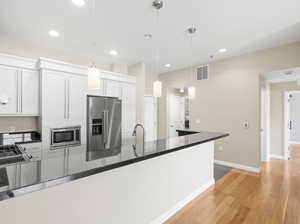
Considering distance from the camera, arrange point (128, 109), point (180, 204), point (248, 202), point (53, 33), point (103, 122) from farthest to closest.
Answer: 1. point (128, 109)
2. point (103, 122)
3. point (53, 33)
4. point (248, 202)
5. point (180, 204)

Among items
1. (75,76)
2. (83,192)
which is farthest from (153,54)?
(83,192)

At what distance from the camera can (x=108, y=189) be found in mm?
1405

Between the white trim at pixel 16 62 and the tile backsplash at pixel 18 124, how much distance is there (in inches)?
40.9

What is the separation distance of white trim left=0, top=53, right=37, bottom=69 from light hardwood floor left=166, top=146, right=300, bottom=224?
3.60 metres

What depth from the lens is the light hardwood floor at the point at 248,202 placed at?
81.4 inches

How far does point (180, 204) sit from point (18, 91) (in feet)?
11.3

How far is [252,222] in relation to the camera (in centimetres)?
201

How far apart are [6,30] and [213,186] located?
15.7 feet

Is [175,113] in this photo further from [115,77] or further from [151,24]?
[151,24]

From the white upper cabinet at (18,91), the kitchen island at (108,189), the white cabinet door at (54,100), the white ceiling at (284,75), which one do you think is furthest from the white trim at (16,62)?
the white ceiling at (284,75)

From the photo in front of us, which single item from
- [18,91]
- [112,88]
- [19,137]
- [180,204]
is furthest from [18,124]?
[180,204]

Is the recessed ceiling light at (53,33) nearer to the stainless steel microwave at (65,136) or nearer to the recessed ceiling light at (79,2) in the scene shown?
the recessed ceiling light at (79,2)

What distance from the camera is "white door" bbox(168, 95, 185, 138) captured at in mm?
5953

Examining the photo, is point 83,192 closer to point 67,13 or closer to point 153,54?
point 67,13
